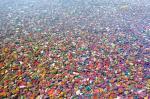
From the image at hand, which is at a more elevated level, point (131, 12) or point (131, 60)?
point (131, 12)

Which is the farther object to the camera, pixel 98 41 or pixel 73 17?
pixel 73 17

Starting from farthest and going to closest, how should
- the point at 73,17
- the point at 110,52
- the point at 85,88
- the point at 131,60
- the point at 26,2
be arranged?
the point at 26,2 < the point at 73,17 < the point at 110,52 < the point at 131,60 < the point at 85,88

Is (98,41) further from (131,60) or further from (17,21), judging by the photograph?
(17,21)

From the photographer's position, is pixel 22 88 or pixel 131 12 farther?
pixel 131 12

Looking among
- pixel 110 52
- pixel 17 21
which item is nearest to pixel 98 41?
pixel 110 52

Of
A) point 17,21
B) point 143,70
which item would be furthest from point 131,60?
point 17,21

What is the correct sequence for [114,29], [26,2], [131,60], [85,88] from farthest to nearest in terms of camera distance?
[26,2] < [114,29] < [131,60] < [85,88]

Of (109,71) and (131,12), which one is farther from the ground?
(131,12)

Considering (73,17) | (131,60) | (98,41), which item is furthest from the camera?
(73,17)

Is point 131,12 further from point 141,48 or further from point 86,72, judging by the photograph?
point 86,72
